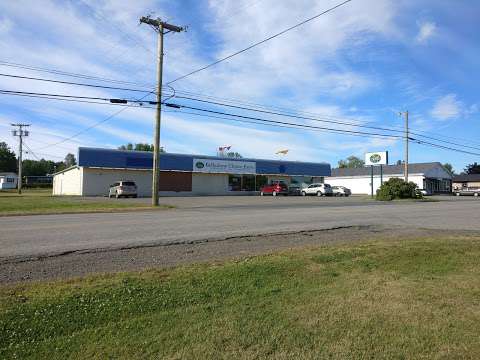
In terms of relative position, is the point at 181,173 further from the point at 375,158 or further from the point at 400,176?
the point at 400,176

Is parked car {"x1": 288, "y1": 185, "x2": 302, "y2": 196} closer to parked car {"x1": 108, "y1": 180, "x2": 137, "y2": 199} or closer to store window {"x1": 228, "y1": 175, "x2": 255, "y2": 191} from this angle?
store window {"x1": 228, "y1": 175, "x2": 255, "y2": 191}

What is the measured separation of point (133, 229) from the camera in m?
12.5

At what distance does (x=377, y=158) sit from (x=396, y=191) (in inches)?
756

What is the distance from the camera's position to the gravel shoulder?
23.0 ft

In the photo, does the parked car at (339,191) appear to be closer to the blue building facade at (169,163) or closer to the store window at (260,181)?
the blue building facade at (169,163)

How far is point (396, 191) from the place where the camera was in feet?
132

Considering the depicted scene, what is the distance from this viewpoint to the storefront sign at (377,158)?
2261 inches

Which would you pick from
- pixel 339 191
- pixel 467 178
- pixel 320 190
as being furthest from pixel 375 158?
pixel 467 178

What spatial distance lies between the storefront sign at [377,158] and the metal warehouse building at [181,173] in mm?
6282

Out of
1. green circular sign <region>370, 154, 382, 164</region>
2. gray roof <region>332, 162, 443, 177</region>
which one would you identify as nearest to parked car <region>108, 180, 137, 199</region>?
green circular sign <region>370, 154, 382, 164</region>

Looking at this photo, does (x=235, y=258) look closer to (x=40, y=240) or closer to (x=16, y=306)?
(x=16, y=306)

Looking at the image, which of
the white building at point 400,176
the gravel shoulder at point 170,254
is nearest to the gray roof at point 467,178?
the white building at point 400,176

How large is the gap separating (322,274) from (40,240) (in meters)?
6.92

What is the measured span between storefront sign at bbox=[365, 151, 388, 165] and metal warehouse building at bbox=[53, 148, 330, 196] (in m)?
6.28
